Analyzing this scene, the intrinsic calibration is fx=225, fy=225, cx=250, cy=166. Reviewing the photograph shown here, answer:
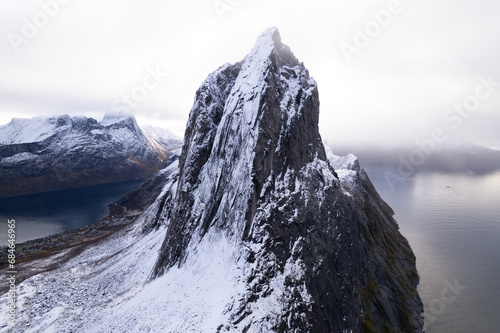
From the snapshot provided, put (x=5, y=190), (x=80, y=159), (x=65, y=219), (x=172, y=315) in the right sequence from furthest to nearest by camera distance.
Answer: (x=80, y=159) → (x=5, y=190) → (x=65, y=219) → (x=172, y=315)

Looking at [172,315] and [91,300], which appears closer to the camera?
[172,315]

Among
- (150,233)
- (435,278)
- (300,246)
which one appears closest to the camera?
(300,246)

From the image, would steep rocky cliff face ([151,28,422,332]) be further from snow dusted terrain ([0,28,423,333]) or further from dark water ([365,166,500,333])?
dark water ([365,166,500,333])

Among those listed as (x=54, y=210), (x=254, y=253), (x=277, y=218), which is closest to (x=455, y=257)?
(x=277, y=218)

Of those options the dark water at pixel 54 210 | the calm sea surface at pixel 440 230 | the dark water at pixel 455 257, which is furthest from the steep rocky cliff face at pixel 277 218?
the dark water at pixel 54 210

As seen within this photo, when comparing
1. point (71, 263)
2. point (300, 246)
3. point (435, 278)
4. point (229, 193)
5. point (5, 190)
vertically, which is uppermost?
point (229, 193)

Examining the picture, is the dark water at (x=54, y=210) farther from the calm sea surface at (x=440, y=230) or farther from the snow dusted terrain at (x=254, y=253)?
the snow dusted terrain at (x=254, y=253)

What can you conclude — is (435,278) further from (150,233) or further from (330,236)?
(150,233)

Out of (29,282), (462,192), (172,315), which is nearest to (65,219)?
(29,282)
